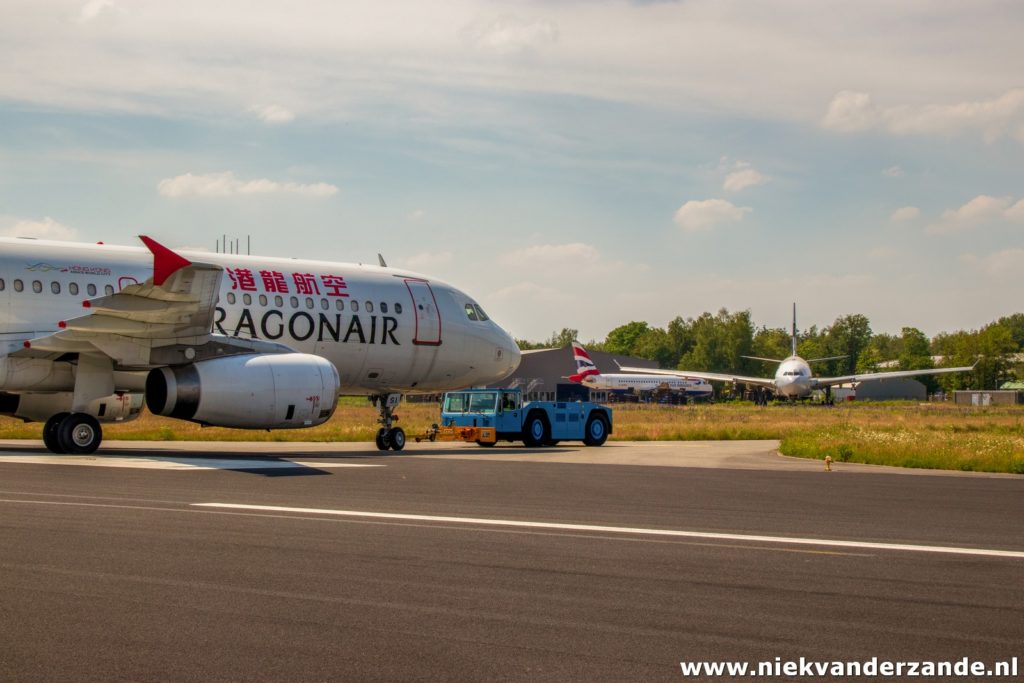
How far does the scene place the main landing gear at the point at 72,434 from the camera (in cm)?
2245

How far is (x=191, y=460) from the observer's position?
70.3 ft

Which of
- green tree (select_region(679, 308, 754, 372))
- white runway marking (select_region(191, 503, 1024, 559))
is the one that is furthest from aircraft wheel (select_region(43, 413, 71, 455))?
green tree (select_region(679, 308, 754, 372))

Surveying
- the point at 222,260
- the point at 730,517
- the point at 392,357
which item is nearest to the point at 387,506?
the point at 730,517

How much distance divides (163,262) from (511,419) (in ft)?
47.5

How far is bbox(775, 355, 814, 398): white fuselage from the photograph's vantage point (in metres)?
90.1

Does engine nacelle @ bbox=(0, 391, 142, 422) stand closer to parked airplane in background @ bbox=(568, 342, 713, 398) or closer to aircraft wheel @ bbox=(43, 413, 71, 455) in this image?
aircraft wheel @ bbox=(43, 413, 71, 455)

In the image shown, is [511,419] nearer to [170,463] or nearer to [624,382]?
[170,463]

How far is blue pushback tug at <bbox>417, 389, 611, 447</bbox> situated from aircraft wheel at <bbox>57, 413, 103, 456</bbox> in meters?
12.3

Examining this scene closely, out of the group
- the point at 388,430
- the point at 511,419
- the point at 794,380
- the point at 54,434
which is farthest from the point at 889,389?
the point at 54,434

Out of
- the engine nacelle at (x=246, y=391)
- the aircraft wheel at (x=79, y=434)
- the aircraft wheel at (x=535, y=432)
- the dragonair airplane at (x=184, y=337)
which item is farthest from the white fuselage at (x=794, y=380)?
the aircraft wheel at (x=79, y=434)

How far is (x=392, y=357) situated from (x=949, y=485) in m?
14.4

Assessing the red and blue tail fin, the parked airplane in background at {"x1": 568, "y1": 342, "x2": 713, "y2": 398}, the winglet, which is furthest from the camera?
the parked airplane in background at {"x1": 568, "y1": 342, "x2": 713, "y2": 398}

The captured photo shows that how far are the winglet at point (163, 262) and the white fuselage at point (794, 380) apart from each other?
7479cm

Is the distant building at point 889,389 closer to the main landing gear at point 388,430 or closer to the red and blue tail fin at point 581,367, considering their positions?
the red and blue tail fin at point 581,367
